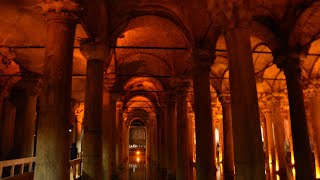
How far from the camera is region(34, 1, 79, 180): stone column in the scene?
15.5 feet

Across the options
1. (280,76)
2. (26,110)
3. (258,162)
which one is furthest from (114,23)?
(280,76)

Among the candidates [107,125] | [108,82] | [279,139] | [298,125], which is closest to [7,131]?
[107,125]

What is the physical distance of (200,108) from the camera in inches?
339

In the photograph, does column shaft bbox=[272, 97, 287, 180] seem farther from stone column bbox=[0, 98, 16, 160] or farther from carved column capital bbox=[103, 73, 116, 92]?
stone column bbox=[0, 98, 16, 160]

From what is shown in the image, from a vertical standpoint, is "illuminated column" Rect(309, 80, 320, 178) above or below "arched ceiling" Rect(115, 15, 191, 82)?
below

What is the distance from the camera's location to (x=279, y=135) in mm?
16000

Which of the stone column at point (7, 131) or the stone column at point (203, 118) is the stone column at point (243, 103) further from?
the stone column at point (7, 131)

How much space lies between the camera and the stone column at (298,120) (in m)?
8.62

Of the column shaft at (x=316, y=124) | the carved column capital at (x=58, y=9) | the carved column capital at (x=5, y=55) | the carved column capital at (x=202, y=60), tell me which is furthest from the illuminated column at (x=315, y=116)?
the carved column capital at (x=5, y=55)

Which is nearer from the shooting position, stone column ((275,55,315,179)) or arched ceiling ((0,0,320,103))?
stone column ((275,55,315,179))

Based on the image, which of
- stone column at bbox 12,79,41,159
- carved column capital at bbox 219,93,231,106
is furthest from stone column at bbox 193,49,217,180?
stone column at bbox 12,79,41,159

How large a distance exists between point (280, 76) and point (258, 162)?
13141 millimetres

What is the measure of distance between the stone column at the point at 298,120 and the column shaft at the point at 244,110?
4584 mm

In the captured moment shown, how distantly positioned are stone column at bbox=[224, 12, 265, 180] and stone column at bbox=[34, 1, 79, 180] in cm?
296
